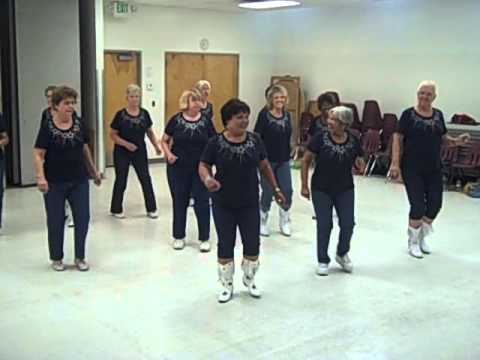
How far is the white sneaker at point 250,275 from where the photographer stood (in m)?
4.52

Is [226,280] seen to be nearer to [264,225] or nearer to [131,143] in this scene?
[264,225]

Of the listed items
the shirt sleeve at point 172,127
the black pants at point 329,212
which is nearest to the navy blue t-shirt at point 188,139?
the shirt sleeve at point 172,127

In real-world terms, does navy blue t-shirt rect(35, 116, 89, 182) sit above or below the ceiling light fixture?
below

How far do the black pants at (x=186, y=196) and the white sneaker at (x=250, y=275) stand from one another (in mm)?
1258

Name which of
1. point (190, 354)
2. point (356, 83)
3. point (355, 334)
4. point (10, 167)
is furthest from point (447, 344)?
point (356, 83)

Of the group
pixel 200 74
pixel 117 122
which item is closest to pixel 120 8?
pixel 200 74

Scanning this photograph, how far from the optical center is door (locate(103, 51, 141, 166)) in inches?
423

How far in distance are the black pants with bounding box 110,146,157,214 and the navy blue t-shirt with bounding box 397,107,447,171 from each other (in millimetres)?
2843

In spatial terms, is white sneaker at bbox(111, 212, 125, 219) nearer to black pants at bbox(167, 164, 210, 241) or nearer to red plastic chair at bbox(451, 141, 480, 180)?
black pants at bbox(167, 164, 210, 241)

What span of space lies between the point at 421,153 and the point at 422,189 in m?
0.32

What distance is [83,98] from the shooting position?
9617 mm

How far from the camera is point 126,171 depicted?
7.05m

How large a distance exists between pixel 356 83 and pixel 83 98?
483 centimetres

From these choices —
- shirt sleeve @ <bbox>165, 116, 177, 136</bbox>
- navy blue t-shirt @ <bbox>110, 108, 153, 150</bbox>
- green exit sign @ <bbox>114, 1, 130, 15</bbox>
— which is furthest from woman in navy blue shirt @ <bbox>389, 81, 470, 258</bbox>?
green exit sign @ <bbox>114, 1, 130, 15</bbox>
